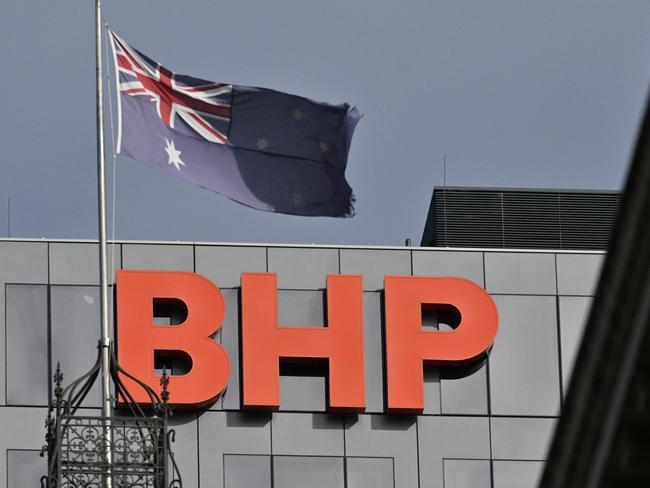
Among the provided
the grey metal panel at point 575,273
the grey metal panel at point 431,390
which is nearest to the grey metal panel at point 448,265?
the grey metal panel at point 575,273

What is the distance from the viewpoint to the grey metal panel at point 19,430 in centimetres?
4372

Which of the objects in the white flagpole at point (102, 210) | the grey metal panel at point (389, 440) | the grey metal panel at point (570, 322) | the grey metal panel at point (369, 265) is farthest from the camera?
the grey metal panel at point (570, 322)

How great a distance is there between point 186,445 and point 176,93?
387 inches

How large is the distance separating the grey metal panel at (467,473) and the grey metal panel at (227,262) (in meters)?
5.45

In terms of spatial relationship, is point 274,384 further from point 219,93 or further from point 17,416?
point 219,93

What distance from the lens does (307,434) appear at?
4506cm

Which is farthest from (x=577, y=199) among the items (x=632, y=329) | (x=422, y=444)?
(x=632, y=329)

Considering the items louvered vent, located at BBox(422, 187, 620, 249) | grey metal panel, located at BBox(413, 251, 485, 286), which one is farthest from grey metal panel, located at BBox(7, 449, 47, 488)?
louvered vent, located at BBox(422, 187, 620, 249)

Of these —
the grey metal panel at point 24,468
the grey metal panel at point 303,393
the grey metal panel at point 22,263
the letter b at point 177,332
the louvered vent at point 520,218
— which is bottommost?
the grey metal panel at point 24,468

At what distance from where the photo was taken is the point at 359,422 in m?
45.5

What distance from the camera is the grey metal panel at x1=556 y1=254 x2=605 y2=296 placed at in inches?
1849

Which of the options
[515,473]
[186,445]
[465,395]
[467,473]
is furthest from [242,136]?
[515,473]

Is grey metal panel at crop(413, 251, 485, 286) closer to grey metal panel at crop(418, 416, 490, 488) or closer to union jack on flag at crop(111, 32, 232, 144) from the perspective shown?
grey metal panel at crop(418, 416, 490, 488)

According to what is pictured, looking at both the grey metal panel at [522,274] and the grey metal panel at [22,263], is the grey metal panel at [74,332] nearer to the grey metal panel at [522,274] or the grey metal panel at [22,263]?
the grey metal panel at [22,263]
